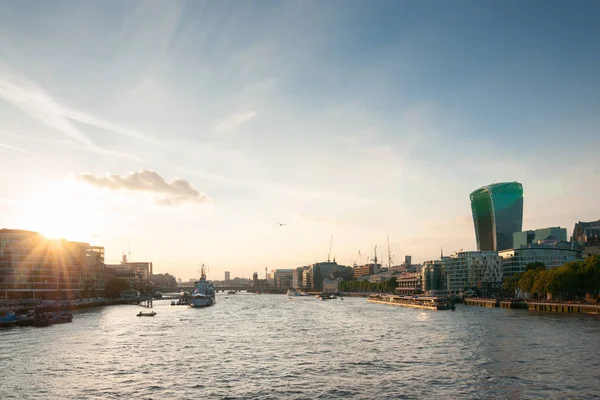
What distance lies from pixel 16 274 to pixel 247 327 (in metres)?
126

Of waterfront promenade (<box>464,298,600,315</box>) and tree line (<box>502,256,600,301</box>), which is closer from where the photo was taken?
waterfront promenade (<box>464,298,600,315</box>)

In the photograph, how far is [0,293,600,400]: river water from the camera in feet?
164

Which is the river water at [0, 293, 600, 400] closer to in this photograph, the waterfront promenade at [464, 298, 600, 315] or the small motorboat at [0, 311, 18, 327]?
the small motorboat at [0, 311, 18, 327]

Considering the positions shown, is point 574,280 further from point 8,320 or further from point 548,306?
point 8,320

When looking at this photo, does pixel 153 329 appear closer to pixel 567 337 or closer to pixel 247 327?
pixel 247 327

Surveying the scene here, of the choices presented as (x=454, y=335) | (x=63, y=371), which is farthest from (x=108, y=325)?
(x=454, y=335)

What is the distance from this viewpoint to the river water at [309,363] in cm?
5012

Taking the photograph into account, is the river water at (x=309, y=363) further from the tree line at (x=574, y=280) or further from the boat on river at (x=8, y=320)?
the tree line at (x=574, y=280)

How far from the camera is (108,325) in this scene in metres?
121

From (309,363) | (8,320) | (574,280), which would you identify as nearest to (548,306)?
(574,280)

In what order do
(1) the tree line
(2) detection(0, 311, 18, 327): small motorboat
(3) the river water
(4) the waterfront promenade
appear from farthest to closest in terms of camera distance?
(1) the tree line, (4) the waterfront promenade, (2) detection(0, 311, 18, 327): small motorboat, (3) the river water

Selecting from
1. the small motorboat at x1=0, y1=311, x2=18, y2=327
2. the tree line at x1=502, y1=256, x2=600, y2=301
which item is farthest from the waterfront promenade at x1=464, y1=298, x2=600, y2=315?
the small motorboat at x1=0, y1=311, x2=18, y2=327

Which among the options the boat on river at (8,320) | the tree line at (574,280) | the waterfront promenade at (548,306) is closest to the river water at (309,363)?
the boat on river at (8,320)

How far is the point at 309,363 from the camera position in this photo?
65.2m
